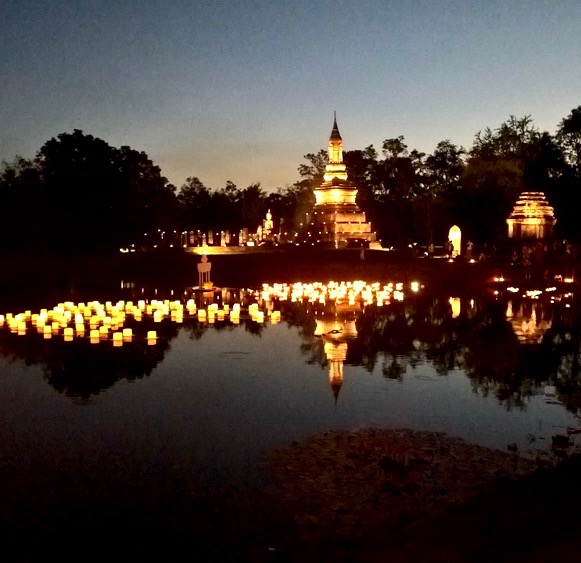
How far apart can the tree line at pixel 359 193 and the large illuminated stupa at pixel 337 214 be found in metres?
4.67

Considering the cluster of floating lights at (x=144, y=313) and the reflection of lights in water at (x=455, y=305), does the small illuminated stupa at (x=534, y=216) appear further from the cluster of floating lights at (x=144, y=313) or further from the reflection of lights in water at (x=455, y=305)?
the reflection of lights in water at (x=455, y=305)

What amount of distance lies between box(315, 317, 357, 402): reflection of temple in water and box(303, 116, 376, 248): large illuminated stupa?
99.2 feet

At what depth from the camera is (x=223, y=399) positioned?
13.8 metres

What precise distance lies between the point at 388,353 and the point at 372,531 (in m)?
11.1

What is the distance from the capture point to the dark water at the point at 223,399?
9.07m

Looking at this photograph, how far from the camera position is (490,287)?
120 feet

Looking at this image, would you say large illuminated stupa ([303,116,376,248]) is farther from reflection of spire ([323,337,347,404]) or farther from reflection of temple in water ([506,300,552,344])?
reflection of spire ([323,337,347,404])

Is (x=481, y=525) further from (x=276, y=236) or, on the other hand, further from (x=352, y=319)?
(x=276, y=236)

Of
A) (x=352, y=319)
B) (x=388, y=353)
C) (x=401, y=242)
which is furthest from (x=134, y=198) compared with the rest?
(x=388, y=353)

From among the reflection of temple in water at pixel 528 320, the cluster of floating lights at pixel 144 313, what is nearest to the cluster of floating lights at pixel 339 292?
the cluster of floating lights at pixel 144 313

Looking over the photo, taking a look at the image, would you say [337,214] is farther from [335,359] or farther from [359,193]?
[335,359]

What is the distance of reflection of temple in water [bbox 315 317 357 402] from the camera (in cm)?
1556

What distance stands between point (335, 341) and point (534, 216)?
2996 cm

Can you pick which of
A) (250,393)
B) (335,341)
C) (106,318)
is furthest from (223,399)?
(106,318)
